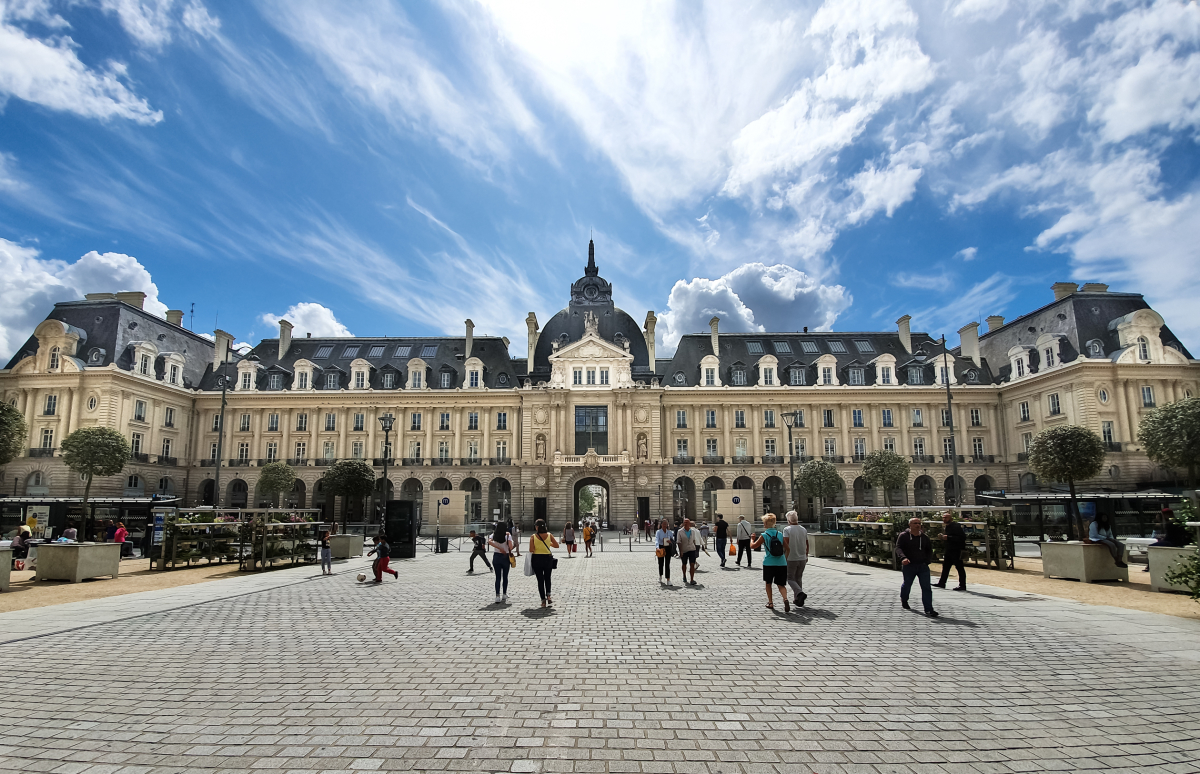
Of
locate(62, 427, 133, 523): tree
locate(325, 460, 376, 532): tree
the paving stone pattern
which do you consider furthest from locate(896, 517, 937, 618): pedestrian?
locate(62, 427, 133, 523): tree

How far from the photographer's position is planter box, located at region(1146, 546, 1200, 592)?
14866 millimetres

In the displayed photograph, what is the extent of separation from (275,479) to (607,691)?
5137 centimetres

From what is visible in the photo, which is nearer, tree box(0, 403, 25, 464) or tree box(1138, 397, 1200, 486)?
tree box(0, 403, 25, 464)

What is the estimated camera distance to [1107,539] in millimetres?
17609

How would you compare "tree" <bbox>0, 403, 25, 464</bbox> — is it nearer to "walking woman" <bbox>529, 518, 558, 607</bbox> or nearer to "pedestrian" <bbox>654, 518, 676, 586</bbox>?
"pedestrian" <bbox>654, 518, 676, 586</bbox>

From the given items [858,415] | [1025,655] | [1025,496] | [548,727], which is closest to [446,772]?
[548,727]

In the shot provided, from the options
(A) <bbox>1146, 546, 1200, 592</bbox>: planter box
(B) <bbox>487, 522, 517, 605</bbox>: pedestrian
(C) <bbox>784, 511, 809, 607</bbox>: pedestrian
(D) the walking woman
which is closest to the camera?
(C) <bbox>784, 511, 809, 607</bbox>: pedestrian

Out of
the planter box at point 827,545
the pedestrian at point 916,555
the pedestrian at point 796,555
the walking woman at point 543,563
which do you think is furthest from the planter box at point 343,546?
the pedestrian at point 916,555

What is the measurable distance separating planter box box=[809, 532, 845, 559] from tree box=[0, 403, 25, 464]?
41223mm

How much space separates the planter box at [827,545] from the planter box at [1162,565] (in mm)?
10679

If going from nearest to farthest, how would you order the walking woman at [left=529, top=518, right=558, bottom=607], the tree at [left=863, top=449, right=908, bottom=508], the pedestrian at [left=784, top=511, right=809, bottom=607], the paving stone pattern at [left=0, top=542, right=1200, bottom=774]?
the paving stone pattern at [left=0, top=542, right=1200, bottom=774] → the pedestrian at [left=784, top=511, right=809, bottom=607] → the walking woman at [left=529, top=518, right=558, bottom=607] → the tree at [left=863, top=449, right=908, bottom=508]

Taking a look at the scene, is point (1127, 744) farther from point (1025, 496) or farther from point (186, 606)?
Result: point (1025, 496)

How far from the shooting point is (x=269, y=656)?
8.87 m

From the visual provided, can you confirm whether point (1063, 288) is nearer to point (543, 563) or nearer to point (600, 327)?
point (600, 327)
